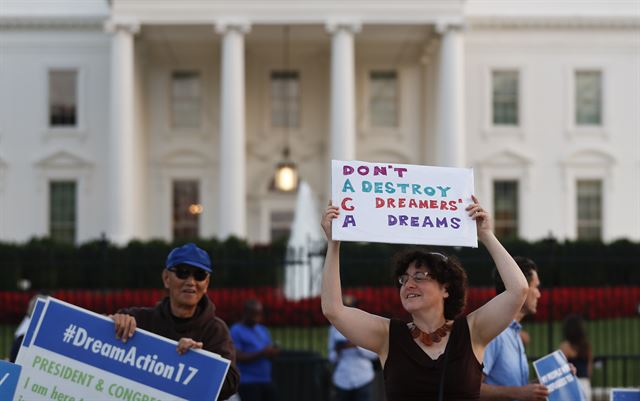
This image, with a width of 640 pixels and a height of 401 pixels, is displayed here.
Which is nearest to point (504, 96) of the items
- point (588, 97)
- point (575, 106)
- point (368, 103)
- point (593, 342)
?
point (575, 106)

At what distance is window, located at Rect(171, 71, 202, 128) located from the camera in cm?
A: 3253

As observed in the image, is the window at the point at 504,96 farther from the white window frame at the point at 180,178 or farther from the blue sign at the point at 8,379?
the blue sign at the point at 8,379

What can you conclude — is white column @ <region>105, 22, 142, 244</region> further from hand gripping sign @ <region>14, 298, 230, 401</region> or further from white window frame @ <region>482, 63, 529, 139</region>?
hand gripping sign @ <region>14, 298, 230, 401</region>

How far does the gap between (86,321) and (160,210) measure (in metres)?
27.7

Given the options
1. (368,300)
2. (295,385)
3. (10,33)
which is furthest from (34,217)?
(295,385)

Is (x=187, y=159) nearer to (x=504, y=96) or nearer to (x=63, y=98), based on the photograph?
(x=63, y=98)

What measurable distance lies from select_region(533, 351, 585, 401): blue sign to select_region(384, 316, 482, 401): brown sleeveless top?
1523mm

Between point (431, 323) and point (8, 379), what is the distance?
200cm

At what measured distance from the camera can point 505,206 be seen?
107 feet

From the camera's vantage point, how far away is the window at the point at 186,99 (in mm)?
32531

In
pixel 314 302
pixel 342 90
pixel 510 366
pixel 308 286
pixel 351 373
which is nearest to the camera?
pixel 510 366

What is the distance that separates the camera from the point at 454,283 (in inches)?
174

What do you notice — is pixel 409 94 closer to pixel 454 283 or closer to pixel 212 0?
pixel 212 0

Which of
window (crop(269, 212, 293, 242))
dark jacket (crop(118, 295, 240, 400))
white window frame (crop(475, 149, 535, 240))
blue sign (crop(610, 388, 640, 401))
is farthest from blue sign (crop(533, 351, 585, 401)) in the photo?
white window frame (crop(475, 149, 535, 240))
